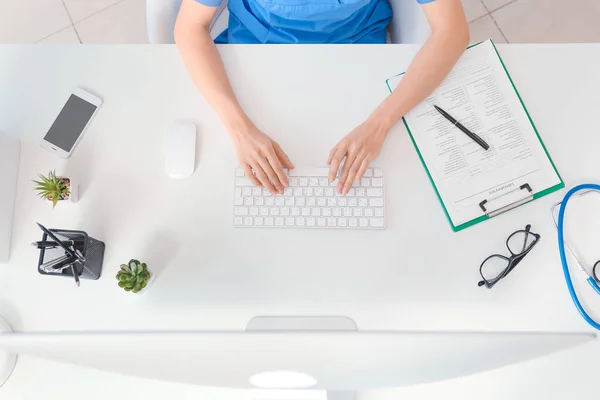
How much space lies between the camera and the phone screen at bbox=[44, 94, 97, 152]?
3.10 feet

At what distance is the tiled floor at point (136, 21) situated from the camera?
1.72 meters

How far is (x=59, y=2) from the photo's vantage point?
5.87 feet

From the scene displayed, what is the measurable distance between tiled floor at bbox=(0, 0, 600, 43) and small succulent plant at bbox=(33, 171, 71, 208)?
3.47ft

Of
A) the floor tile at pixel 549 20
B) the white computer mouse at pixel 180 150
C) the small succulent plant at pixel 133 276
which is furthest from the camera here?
the floor tile at pixel 549 20

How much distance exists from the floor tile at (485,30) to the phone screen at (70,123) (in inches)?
56.5

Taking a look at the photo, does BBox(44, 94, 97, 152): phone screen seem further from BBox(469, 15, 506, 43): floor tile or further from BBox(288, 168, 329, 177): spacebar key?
BBox(469, 15, 506, 43): floor tile

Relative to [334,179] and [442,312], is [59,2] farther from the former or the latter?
[442,312]

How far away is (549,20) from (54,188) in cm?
182

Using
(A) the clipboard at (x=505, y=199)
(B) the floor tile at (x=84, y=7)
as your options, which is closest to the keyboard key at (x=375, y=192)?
(A) the clipboard at (x=505, y=199)

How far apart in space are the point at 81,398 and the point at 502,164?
95 cm

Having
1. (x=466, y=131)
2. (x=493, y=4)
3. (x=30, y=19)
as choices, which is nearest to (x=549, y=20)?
(x=493, y=4)

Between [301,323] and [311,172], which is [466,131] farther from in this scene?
[301,323]

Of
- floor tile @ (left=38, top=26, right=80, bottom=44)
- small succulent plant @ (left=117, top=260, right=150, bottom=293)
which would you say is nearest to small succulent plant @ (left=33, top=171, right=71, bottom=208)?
small succulent plant @ (left=117, top=260, right=150, bottom=293)

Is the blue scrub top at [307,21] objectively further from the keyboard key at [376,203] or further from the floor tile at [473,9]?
the floor tile at [473,9]
